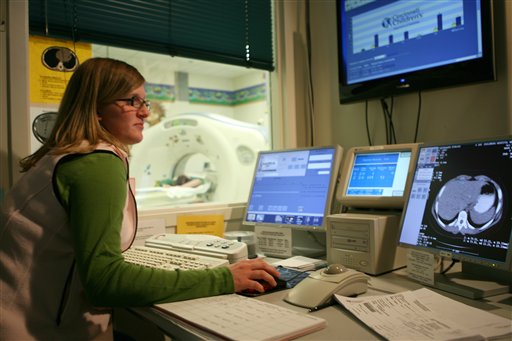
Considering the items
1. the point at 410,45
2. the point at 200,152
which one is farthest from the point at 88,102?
the point at 200,152

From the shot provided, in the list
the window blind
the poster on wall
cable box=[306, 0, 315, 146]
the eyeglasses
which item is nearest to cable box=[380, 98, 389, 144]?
cable box=[306, 0, 315, 146]

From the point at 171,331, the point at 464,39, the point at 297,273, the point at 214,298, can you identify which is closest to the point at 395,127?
the point at 464,39

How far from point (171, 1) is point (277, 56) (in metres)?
0.61

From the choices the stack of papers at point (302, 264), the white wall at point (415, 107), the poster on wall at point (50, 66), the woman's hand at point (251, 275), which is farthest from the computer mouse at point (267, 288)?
the poster on wall at point (50, 66)

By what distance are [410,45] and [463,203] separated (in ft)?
2.65

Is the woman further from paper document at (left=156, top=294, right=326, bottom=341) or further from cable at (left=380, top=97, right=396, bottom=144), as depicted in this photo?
cable at (left=380, top=97, right=396, bottom=144)

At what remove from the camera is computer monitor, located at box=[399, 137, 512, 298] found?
1.01 meters

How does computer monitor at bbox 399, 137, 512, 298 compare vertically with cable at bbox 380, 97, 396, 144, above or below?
below

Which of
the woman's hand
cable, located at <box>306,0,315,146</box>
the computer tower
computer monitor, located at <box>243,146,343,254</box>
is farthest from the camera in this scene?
cable, located at <box>306,0,315,146</box>

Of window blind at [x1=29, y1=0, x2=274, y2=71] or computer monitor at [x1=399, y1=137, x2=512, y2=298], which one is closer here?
computer monitor at [x1=399, y1=137, x2=512, y2=298]

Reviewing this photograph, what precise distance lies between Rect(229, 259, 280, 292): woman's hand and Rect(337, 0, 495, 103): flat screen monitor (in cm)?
100

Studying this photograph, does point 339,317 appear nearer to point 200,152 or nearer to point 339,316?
point 339,316

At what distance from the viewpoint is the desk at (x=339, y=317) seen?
2.68 ft

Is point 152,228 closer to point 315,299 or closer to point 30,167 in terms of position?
point 30,167
